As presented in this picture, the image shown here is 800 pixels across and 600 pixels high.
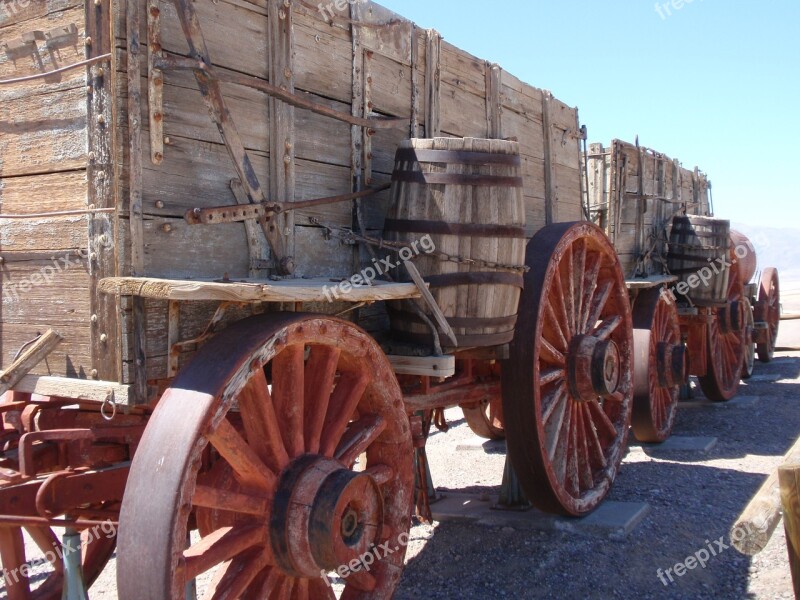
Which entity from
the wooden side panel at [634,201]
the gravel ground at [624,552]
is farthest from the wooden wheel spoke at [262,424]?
the wooden side panel at [634,201]

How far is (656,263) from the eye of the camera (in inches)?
295

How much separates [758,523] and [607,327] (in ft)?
10.3

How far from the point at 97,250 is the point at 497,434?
4642 mm

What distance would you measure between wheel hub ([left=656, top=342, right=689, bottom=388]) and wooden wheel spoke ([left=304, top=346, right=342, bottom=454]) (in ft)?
14.8

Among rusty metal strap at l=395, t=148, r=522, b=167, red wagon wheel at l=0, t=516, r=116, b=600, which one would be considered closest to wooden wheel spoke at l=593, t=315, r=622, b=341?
rusty metal strap at l=395, t=148, r=522, b=167

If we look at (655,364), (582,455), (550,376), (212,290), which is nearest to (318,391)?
(212,290)

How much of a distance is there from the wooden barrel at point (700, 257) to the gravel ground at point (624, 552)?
6.41ft

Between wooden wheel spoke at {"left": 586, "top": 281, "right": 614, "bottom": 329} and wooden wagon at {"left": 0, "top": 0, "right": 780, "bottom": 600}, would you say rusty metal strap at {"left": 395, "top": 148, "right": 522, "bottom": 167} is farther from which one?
wooden wheel spoke at {"left": 586, "top": 281, "right": 614, "bottom": 329}

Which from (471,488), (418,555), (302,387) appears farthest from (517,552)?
(302,387)

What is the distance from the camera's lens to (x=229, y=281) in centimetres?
257

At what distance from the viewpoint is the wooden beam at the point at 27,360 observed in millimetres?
2559

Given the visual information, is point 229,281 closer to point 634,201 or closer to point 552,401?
point 552,401

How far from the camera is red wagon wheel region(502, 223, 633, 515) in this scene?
13.3 ft

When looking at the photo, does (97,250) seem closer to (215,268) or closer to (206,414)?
(215,268)
